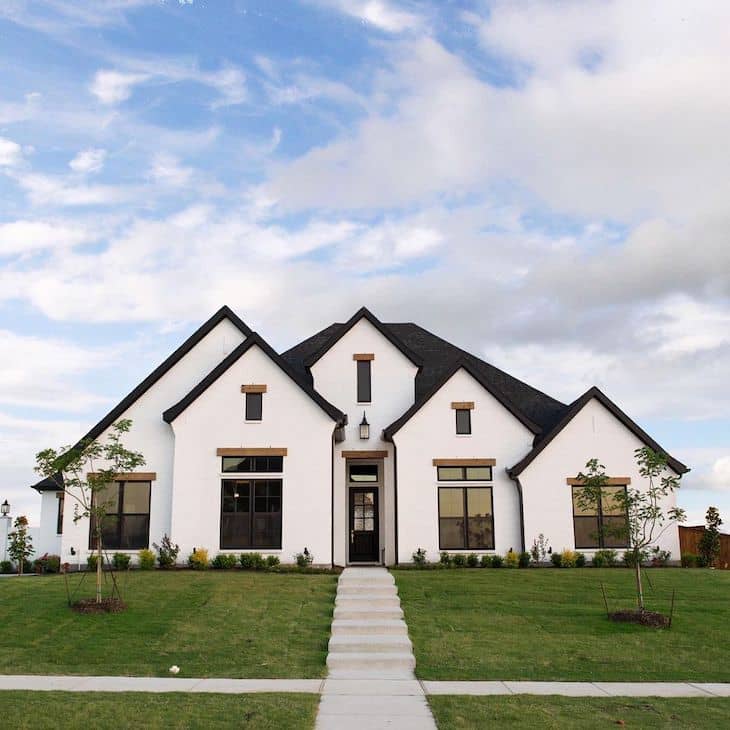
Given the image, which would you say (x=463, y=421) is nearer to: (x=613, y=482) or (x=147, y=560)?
(x=613, y=482)

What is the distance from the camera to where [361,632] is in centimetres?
1510

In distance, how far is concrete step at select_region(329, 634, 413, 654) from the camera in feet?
45.5

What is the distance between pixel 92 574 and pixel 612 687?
14687 millimetres

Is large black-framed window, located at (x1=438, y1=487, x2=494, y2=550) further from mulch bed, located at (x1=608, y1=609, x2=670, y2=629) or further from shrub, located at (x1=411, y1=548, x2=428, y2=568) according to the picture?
mulch bed, located at (x1=608, y1=609, x2=670, y2=629)

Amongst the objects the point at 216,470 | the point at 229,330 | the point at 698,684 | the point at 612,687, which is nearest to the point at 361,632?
the point at 612,687

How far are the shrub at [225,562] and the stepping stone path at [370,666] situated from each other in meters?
3.88

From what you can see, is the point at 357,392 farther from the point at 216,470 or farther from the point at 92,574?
the point at 92,574

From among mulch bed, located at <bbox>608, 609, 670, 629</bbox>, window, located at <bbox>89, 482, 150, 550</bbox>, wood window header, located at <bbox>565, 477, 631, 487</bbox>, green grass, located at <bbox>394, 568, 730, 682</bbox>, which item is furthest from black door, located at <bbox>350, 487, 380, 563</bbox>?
mulch bed, located at <bbox>608, 609, 670, 629</bbox>

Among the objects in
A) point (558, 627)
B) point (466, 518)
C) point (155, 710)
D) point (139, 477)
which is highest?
point (139, 477)

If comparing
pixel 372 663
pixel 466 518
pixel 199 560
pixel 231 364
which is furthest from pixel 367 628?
pixel 231 364

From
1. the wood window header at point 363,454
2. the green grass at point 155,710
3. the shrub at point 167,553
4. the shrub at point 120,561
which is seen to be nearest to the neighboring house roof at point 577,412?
the wood window header at point 363,454

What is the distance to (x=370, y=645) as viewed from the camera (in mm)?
13977

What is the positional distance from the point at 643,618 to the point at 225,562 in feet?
36.5

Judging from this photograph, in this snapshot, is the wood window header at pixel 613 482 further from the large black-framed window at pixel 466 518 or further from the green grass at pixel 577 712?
the green grass at pixel 577 712
